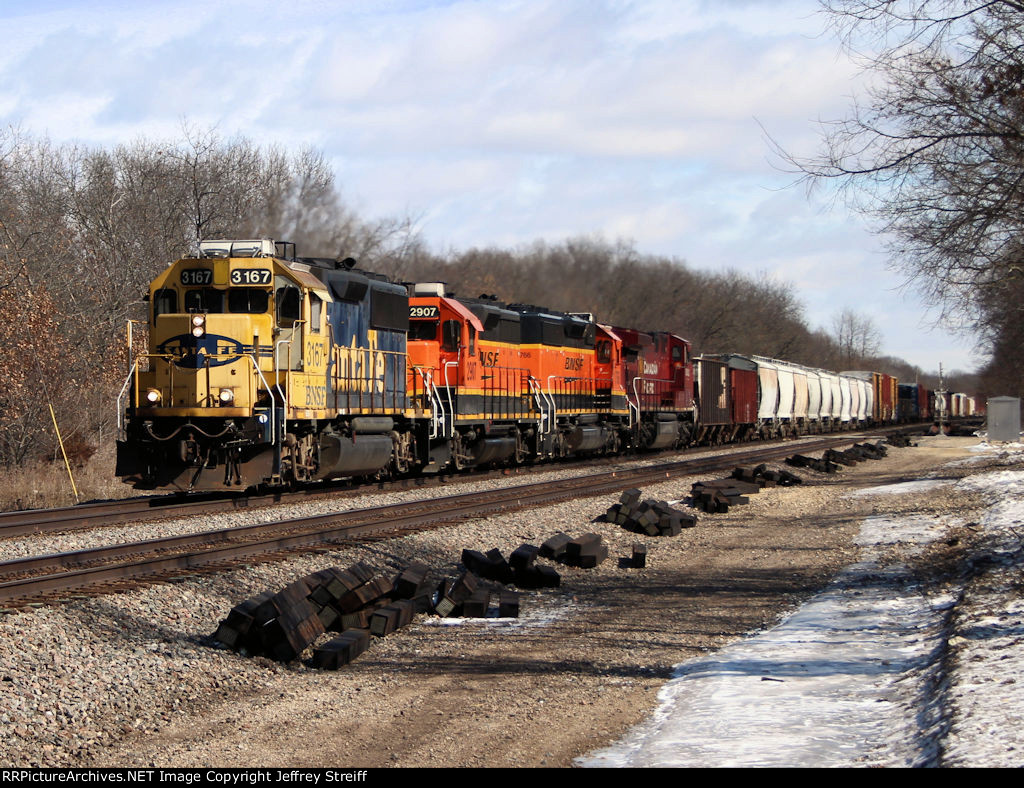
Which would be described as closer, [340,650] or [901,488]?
[340,650]

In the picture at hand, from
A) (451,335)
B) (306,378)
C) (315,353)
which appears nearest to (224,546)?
(306,378)

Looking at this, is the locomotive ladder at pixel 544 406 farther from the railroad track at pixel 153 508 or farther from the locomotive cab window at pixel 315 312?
the locomotive cab window at pixel 315 312

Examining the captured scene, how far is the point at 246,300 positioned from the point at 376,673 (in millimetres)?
9774

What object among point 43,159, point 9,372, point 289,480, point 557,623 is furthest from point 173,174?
point 557,623

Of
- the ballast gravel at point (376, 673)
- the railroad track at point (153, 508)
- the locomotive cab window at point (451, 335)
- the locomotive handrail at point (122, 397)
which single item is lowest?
the ballast gravel at point (376, 673)

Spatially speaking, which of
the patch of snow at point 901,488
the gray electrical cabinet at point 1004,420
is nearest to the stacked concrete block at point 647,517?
the patch of snow at point 901,488

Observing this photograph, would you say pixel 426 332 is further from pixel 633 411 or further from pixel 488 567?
pixel 488 567

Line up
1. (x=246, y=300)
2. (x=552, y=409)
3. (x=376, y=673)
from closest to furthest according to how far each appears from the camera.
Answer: (x=376, y=673), (x=246, y=300), (x=552, y=409)

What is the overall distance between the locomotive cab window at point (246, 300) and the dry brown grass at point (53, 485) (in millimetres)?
4689

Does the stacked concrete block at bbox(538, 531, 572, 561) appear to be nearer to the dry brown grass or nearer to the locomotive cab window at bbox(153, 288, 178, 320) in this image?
the locomotive cab window at bbox(153, 288, 178, 320)

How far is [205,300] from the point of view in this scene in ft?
53.5

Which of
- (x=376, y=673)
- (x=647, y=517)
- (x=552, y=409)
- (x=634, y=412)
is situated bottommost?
(x=376, y=673)

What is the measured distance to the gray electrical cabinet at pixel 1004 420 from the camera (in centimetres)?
4012

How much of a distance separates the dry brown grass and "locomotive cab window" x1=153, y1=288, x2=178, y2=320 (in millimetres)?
3807
